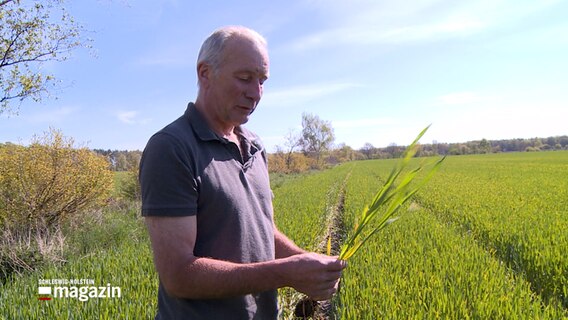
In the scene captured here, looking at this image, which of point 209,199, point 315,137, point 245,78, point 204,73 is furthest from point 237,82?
point 315,137

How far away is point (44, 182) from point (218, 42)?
313 inches

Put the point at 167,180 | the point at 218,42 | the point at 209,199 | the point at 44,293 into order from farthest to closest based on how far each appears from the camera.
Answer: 1. the point at 44,293
2. the point at 218,42
3. the point at 209,199
4. the point at 167,180

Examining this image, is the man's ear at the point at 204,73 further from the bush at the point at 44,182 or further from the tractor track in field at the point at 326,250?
the bush at the point at 44,182

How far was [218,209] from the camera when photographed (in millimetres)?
1307

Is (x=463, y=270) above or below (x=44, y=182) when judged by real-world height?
below

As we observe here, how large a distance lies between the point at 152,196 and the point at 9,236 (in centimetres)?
725

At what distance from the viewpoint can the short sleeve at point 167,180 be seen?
115 centimetres

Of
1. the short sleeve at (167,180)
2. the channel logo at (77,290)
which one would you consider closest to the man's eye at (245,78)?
the short sleeve at (167,180)

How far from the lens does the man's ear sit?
1.45m

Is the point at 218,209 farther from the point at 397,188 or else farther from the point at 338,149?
the point at 338,149

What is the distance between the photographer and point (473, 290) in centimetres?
340

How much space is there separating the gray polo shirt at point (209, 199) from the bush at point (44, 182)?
7.21 m

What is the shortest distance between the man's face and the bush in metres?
7.23

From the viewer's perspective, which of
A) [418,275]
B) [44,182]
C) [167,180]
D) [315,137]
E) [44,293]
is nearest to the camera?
[167,180]
